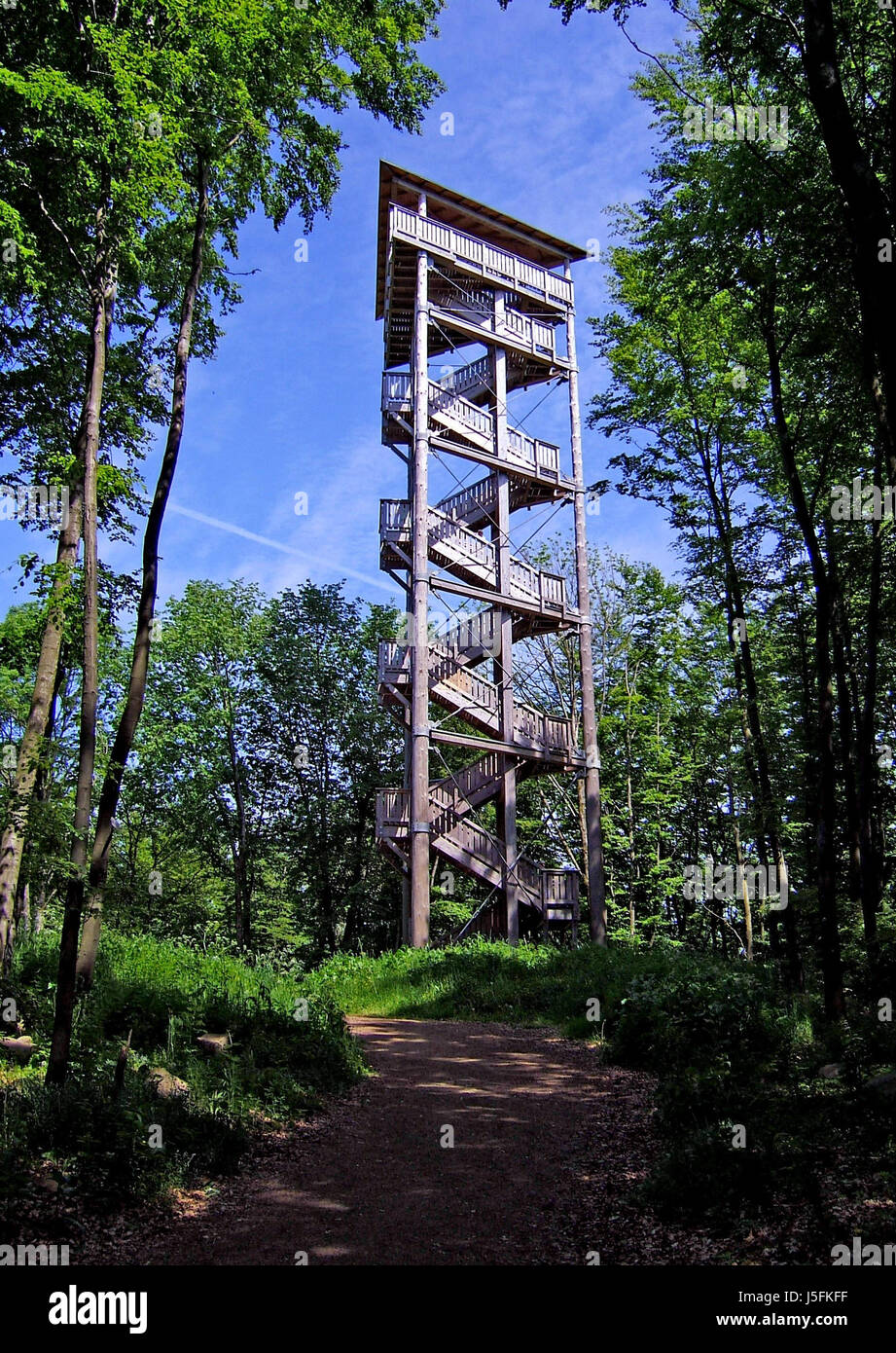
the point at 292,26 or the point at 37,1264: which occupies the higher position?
the point at 292,26

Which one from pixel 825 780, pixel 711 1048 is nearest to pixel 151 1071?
pixel 711 1048

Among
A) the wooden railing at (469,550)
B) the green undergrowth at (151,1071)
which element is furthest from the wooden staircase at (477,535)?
the green undergrowth at (151,1071)

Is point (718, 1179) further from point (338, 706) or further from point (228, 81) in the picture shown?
point (338, 706)

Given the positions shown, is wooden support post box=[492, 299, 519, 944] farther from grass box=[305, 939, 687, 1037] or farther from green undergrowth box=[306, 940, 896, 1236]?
green undergrowth box=[306, 940, 896, 1236]

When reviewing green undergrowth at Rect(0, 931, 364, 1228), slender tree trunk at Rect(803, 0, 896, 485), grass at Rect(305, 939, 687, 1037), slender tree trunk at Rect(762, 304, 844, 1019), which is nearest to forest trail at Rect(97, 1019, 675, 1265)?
green undergrowth at Rect(0, 931, 364, 1228)

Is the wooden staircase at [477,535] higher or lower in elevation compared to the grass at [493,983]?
higher

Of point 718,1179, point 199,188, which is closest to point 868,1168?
point 718,1179

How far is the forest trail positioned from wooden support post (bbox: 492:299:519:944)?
11274mm

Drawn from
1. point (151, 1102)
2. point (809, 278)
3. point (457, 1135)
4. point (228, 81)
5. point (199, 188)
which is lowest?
point (457, 1135)

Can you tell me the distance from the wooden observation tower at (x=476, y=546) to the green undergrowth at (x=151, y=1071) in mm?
9258

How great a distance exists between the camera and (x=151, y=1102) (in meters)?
7.71

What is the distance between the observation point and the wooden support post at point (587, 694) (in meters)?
23.0

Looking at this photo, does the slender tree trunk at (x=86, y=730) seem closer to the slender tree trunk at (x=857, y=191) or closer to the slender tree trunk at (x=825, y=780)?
the slender tree trunk at (x=857, y=191)
